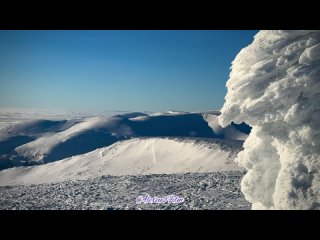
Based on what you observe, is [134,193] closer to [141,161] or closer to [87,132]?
[141,161]

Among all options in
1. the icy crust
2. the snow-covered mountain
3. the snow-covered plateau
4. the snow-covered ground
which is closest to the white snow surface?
the snow-covered plateau

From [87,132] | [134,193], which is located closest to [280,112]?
[134,193]

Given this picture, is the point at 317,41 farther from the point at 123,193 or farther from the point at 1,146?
the point at 1,146

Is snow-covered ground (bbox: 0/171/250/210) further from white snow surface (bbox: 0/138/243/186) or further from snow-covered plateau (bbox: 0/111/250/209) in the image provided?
white snow surface (bbox: 0/138/243/186)

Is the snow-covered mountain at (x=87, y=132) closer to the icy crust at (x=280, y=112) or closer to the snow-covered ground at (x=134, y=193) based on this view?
the snow-covered ground at (x=134, y=193)

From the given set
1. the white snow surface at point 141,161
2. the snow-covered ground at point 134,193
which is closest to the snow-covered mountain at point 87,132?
the white snow surface at point 141,161
